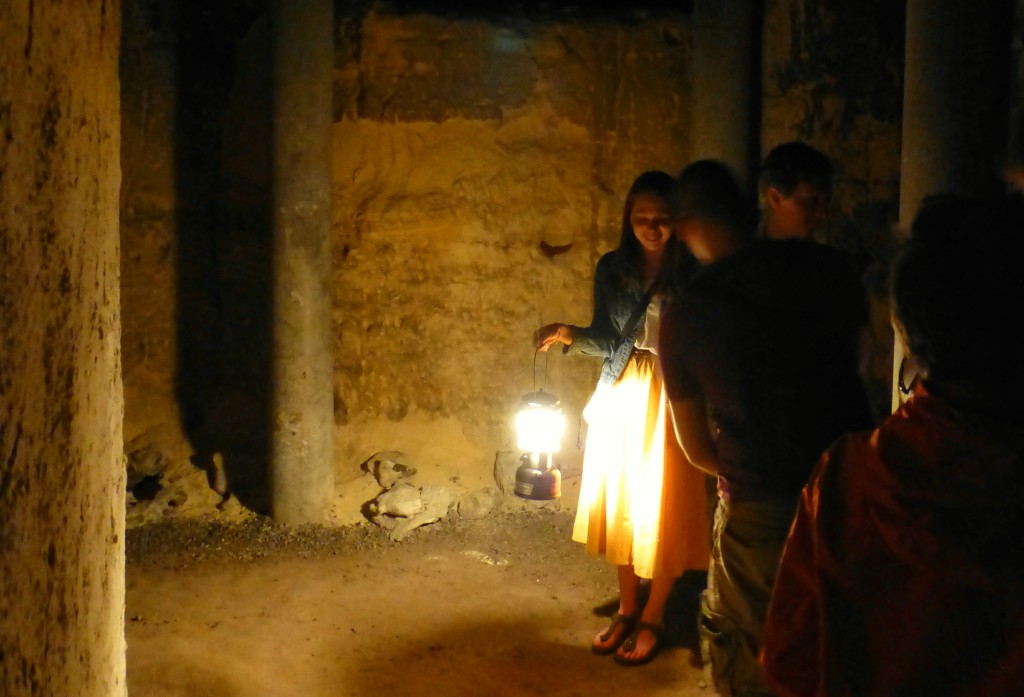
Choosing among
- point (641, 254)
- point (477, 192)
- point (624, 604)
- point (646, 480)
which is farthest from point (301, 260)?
point (624, 604)

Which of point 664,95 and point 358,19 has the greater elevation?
point 358,19

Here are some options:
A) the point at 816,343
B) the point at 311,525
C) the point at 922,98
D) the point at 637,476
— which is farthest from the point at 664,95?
the point at 816,343

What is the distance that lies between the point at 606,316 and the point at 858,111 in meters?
1.62

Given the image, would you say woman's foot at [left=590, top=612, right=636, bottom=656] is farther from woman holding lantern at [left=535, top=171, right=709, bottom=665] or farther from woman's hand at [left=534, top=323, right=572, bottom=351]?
woman's hand at [left=534, top=323, right=572, bottom=351]

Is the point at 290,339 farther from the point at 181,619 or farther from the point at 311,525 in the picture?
the point at 181,619

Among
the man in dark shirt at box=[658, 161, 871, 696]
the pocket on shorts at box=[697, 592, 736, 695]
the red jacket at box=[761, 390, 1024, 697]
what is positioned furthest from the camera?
the pocket on shorts at box=[697, 592, 736, 695]

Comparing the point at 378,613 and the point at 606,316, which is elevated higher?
the point at 606,316

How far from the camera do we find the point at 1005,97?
312 cm

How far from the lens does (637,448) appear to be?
12.0 feet

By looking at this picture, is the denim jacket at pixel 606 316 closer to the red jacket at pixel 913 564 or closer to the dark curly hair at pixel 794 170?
the dark curly hair at pixel 794 170

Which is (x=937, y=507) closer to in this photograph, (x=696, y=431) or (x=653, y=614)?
(x=696, y=431)

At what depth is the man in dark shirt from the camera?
2.07 meters

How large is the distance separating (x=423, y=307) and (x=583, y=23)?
1.86 meters

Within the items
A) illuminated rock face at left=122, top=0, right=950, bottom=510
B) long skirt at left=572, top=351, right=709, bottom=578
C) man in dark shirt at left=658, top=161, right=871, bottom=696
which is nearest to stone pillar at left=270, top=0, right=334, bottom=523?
illuminated rock face at left=122, top=0, right=950, bottom=510
